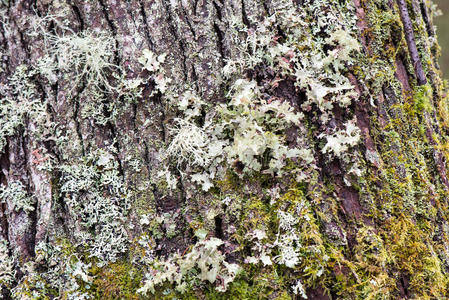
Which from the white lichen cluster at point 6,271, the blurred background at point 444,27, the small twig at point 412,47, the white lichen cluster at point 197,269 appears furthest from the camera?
the blurred background at point 444,27

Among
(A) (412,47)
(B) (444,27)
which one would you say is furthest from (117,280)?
(B) (444,27)

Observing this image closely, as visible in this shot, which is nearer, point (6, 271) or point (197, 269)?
point (197, 269)

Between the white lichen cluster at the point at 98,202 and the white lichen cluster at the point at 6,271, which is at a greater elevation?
the white lichen cluster at the point at 98,202

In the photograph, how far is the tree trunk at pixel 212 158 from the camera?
1.33m

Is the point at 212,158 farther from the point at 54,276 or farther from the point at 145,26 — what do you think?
the point at 54,276

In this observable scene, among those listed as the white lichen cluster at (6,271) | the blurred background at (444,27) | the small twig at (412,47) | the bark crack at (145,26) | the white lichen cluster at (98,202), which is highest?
the blurred background at (444,27)

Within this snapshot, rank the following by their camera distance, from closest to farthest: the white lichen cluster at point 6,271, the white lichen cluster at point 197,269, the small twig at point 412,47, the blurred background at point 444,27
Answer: the white lichen cluster at point 197,269 → the white lichen cluster at point 6,271 → the small twig at point 412,47 → the blurred background at point 444,27

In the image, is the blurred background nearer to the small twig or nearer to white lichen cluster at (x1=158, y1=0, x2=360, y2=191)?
the small twig

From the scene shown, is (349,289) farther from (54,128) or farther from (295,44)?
(54,128)

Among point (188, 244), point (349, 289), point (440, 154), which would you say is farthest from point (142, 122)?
point (440, 154)

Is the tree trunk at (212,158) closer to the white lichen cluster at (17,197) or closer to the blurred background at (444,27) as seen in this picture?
the white lichen cluster at (17,197)

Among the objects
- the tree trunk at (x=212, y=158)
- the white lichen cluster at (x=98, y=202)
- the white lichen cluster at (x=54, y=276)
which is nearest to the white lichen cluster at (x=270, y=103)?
the tree trunk at (x=212, y=158)

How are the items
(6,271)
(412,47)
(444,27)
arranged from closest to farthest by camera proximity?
(6,271)
(412,47)
(444,27)

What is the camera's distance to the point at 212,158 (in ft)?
4.57
